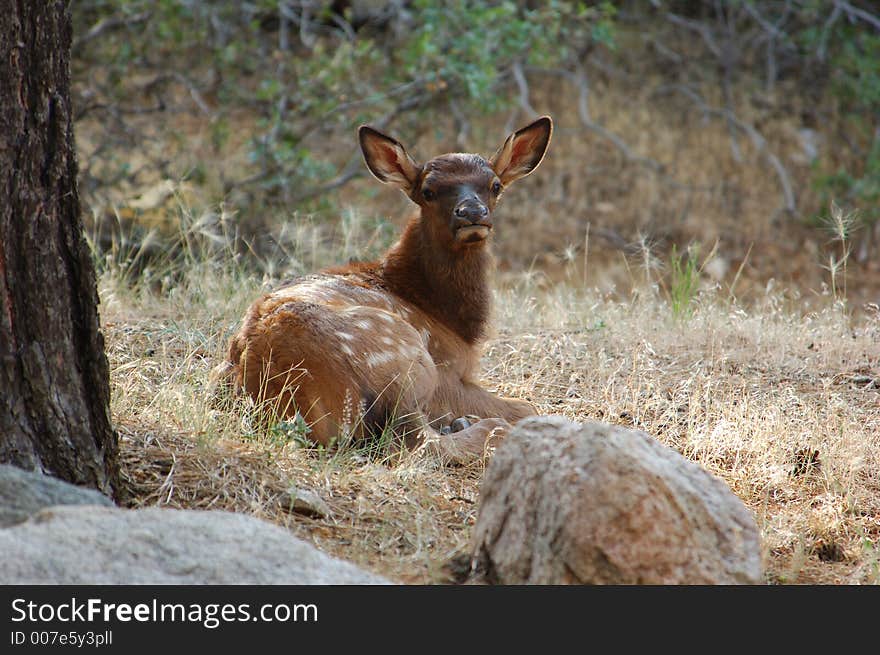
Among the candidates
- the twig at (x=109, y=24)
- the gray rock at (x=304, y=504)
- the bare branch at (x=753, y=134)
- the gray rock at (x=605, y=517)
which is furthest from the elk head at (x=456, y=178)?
the bare branch at (x=753, y=134)

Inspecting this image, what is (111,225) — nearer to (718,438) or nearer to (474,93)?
(474,93)

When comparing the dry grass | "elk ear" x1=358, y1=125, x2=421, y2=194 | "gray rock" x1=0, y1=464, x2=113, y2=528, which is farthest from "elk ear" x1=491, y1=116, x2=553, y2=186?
"gray rock" x1=0, y1=464, x2=113, y2=528

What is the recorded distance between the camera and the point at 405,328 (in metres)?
6.04

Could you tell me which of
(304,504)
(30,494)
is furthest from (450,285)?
(30,494)

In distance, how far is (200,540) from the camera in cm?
353

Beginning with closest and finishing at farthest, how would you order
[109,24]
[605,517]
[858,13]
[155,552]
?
1. [155,552]
2. [605,517]
3. [109,24]
4. [858,13]

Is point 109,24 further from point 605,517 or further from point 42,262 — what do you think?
point 605,517

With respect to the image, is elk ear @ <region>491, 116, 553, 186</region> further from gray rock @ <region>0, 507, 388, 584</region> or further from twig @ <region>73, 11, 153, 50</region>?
twig @ <region>73, 11, 153, 50</region>

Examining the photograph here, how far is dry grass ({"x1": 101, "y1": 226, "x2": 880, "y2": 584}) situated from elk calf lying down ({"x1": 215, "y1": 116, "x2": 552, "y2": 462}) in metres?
0.28

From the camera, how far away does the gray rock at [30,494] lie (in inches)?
144

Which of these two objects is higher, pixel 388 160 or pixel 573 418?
pixel 388 160

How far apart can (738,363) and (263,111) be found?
6884 millimetres

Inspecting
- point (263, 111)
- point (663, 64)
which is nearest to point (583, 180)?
point (663, 64)

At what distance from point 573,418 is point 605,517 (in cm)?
266
